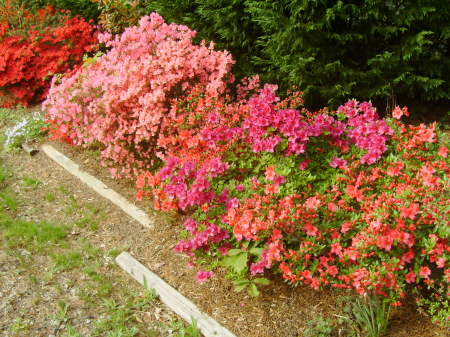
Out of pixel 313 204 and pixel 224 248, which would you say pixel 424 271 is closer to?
pixel 313 204

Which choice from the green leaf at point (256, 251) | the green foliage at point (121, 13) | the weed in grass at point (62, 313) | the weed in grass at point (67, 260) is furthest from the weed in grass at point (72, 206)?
the green foliage at point (121, 13)

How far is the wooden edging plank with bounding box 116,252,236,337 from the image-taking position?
308 cm

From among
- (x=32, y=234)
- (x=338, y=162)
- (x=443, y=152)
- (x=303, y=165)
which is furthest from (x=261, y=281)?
(x=32, y=234)

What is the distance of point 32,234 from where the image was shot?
433 cm

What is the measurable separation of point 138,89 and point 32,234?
5.87 feet

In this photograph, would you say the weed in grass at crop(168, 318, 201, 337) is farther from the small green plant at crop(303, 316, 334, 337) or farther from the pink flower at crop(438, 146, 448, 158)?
the pink flower at crop(438, 146, 448, 158)

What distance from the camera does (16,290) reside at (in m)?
3.65

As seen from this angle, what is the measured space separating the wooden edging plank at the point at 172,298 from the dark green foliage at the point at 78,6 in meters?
5.65

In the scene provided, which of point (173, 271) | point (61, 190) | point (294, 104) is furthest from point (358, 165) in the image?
point (61, 190)

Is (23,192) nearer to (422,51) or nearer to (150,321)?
(150,321)

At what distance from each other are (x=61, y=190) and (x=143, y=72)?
166cm

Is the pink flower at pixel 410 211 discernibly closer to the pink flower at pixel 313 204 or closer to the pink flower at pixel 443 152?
the pink flower at pixel 313 204

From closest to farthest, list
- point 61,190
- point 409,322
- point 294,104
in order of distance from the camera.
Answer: point 409,322
point 294,104
point 61,190

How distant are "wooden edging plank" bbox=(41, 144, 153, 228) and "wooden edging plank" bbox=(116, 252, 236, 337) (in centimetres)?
56
